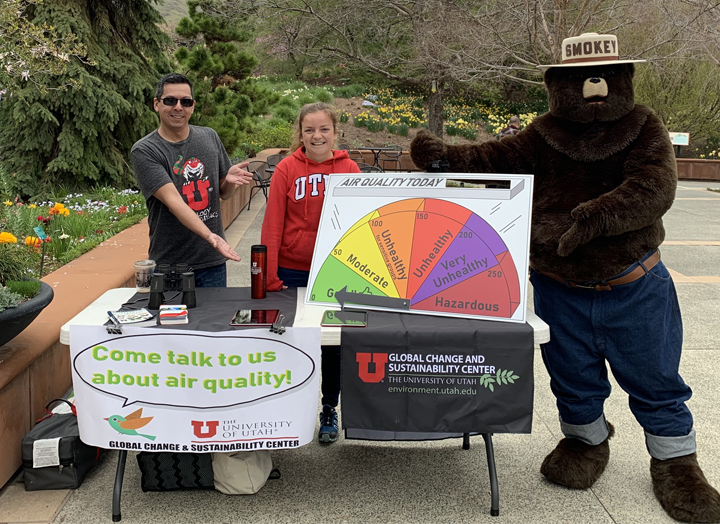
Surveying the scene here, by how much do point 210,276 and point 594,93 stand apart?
7.39ft

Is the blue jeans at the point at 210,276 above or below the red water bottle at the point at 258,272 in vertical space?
below

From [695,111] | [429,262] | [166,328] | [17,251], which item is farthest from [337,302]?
[695,111]

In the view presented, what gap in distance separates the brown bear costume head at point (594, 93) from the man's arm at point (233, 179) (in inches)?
67.1

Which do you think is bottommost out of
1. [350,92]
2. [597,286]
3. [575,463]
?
[575,463]

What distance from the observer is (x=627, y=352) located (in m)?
3.00

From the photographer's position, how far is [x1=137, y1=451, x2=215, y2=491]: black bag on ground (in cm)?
302

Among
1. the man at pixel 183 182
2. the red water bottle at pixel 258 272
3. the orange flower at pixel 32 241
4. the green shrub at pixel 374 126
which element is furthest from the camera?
the green shrub at pixel 374 126

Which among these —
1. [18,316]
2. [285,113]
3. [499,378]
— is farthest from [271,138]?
[499,378]

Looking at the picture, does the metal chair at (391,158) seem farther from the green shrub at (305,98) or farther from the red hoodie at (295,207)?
the red hoodie at (295,207)

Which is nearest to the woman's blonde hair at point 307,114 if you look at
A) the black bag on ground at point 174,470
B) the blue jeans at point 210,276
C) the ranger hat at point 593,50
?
the blue jeans at point 210,276

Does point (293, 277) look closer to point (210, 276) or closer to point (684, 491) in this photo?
point (210, 276)

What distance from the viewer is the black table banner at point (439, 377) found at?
2.77 meters

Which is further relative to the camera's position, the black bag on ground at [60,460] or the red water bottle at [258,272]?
the red water bottle at [258,272]

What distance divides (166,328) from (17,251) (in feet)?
4.77
